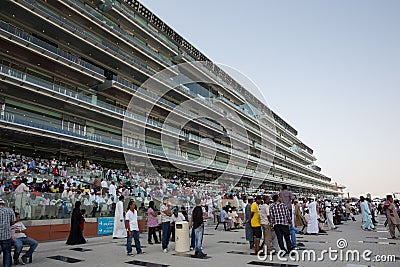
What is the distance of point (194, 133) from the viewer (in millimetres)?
49688

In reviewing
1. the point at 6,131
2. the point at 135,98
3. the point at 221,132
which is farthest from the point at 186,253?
the point at 221,132

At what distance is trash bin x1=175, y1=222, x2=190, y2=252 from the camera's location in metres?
9.80

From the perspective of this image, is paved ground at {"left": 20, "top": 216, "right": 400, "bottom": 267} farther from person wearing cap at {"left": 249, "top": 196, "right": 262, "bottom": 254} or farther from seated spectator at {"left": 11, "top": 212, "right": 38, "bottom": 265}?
person wearing cap at {"left": 249, "top": 196, "right": 262, "bottom": 254}

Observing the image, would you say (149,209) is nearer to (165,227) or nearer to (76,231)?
(165,227)

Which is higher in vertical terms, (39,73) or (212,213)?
(39,73)

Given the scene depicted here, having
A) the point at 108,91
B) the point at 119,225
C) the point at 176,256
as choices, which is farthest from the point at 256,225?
the point at 108,91

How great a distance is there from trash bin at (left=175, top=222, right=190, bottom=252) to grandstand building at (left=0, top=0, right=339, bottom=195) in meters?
18.1

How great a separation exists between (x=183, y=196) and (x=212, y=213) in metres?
2.36

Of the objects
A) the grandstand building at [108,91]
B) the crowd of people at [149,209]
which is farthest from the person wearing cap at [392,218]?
the grandstand building at [108,91]

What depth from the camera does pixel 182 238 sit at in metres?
9.82

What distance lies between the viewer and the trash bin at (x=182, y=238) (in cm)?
980

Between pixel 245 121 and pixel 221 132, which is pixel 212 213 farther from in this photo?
pixel 245 121

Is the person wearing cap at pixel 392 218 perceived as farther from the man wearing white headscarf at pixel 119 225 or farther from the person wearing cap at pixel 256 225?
the man wearing white headscarf at pixel 119 225

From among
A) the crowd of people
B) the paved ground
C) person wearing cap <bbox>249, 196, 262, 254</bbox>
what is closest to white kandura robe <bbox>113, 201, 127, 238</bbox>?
the crowd of people
